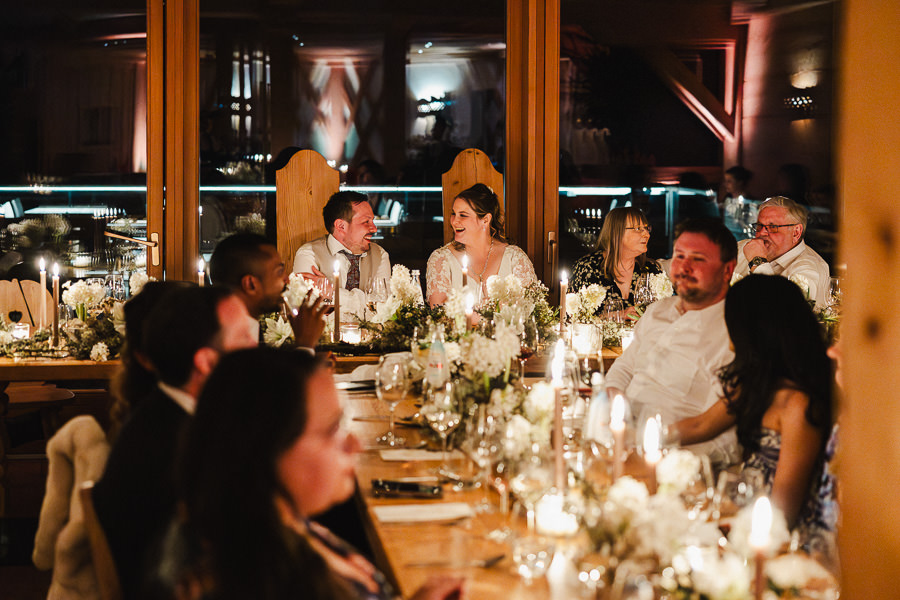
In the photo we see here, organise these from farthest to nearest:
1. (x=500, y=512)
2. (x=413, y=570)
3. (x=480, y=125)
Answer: (x=480, y=125), (x=500, y=512), (x=413, y=570)

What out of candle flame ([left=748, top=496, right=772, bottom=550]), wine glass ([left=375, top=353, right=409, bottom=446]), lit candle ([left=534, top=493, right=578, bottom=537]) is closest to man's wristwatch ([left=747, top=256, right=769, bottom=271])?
wine glass ([left=375, top=353, right=409, bottom=446])

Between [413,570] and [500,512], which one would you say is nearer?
[413,570]

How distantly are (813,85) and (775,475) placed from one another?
495cm

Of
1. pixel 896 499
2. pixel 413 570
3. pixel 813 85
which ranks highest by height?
pixel 813 85

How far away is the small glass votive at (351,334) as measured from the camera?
4.43 meters

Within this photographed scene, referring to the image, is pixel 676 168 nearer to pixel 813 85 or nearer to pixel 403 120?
pixel 813 85

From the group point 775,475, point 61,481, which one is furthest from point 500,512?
point 61,481

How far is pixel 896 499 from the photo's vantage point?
1304 millimetres

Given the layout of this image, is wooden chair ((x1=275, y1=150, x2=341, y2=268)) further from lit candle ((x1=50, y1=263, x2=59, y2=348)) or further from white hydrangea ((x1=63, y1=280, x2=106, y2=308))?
lit candle ((x1=50, y1=263, x2=59, y2=348))

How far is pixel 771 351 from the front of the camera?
8.20ft

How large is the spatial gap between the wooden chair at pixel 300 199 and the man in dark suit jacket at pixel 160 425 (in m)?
3.87

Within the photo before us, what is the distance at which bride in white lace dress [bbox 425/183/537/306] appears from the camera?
18.3 ft

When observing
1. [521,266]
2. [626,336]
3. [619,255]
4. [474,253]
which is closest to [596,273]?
[619,255]

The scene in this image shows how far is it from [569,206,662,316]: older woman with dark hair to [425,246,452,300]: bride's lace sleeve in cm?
76
